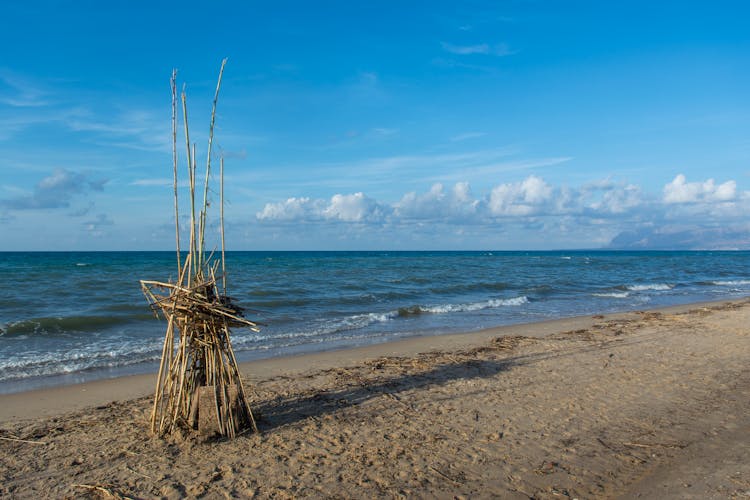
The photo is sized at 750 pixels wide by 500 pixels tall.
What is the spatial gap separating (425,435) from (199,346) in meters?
2.38

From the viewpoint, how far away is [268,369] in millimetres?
8078

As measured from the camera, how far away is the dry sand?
13.1 ft

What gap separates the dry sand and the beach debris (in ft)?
0.79

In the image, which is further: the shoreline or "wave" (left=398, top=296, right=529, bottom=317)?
"wave" (left=398, top=296, right=529, bottom=317)

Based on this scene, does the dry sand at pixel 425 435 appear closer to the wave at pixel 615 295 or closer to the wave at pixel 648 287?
the wave at pixel 615 295

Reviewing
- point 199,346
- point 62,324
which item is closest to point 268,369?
point 199,346

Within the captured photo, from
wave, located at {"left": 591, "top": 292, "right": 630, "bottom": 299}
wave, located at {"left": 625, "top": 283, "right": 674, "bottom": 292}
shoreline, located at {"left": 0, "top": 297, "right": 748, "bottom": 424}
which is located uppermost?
shoreline, located at {"left": 0, "top": 297, "right": 748, "bottom": 424}

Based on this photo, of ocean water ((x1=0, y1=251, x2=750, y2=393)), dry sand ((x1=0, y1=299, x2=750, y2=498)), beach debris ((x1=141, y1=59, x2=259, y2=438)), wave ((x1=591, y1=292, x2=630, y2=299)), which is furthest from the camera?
wave ((x1=591, y1=292, x2=630, y2=299))

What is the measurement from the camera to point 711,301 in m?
19.9

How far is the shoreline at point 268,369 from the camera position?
6238 millimetres

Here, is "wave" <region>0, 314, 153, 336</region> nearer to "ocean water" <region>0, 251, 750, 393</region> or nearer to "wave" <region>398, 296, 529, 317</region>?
"ocean water" <region>0, 251, 750, 393</region>

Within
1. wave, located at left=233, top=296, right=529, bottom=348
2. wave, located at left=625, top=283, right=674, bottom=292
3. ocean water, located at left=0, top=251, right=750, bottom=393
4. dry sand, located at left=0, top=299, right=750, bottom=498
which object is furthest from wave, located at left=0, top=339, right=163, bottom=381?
wave, located at left=625, top=283, right=674, bottom=292

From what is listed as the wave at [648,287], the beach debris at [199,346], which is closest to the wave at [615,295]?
the wave at [648,287]

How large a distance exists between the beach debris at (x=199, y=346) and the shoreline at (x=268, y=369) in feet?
6.76
